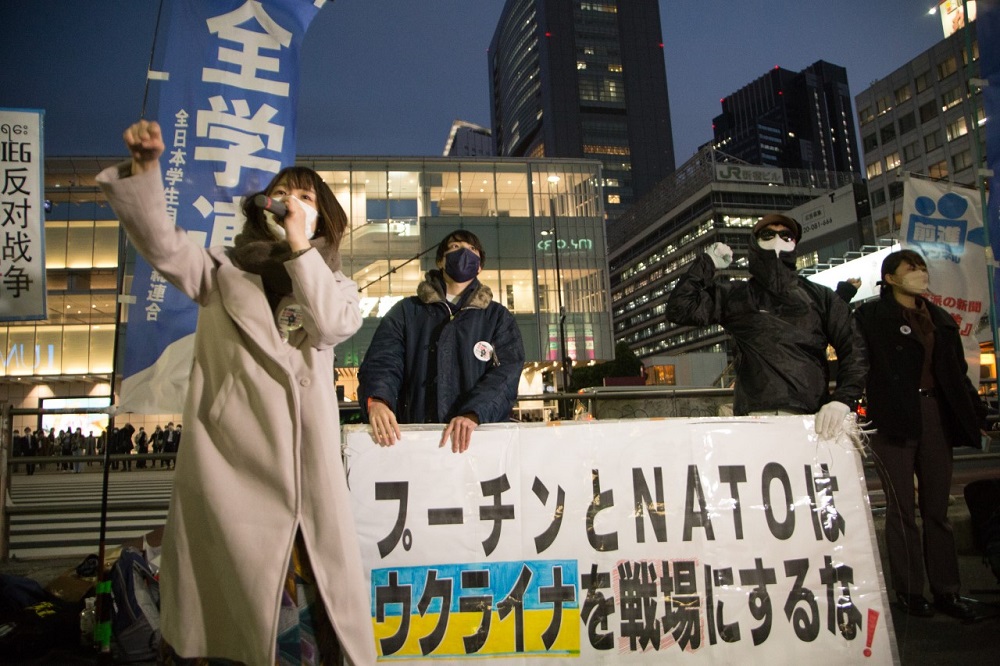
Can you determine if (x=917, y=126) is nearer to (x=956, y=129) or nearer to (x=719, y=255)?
(x=956, y=129)

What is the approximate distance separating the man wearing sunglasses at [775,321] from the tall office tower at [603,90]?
141 meters

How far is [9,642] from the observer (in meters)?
3.59

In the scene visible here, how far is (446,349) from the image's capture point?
3.15 metres

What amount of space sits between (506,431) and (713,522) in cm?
106

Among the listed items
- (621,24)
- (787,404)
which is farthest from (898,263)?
(621,24)

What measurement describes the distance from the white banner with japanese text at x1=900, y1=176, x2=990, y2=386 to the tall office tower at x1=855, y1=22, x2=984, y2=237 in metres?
53.9

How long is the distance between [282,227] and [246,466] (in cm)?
70

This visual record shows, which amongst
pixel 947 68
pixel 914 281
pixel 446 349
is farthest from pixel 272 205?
pixel 947 68

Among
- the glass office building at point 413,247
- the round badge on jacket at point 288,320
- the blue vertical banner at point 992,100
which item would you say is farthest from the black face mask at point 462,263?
the glass office building at point 413,247

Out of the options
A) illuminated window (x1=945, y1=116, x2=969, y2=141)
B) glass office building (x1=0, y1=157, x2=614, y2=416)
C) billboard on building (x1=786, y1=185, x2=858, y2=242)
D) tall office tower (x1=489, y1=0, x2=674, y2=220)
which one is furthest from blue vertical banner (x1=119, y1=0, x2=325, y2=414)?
tall office tower (x1=489, y1=0, x2=674, y2=220)

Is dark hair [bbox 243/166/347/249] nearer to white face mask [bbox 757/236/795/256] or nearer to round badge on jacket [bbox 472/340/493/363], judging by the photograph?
round badge on jacket [bbox 472/340/493/363]

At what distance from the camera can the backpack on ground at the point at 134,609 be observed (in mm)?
3594

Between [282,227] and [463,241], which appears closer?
[282,227]

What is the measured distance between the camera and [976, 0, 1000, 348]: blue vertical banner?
19.3 feet
